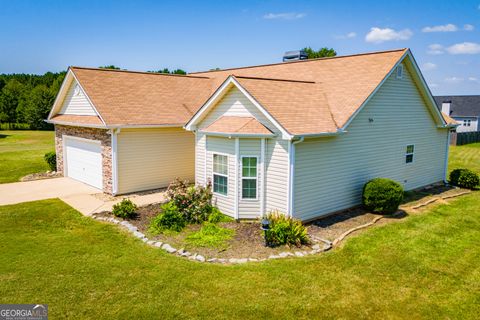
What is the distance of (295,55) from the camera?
23.8 m

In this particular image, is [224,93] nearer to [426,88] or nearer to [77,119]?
[77,119]

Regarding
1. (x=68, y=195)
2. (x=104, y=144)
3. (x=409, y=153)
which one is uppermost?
(x=104, y=144)

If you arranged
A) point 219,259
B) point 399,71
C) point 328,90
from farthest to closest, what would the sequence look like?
point 399,71, point 328,90, point 219,259

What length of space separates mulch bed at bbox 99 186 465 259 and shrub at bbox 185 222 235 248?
0.19 m

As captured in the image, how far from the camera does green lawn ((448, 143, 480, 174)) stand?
27.4 meters

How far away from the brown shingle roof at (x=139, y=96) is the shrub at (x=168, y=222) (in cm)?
544

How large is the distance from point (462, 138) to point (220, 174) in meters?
40.1

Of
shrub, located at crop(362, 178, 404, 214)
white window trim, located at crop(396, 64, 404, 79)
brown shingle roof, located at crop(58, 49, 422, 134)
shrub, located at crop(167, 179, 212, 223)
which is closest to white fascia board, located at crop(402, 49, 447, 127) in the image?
white window trim, located at crop(396, 64, 404, 79)

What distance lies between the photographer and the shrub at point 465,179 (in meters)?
19.6

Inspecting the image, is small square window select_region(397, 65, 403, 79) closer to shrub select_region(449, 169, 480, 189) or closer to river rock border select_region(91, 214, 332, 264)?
shrub select_region(449, 169, 480, 189)

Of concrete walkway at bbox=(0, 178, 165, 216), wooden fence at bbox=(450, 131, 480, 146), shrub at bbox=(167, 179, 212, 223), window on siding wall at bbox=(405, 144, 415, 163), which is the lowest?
concrete walkway at bbox=(0, 178, 165, 216)

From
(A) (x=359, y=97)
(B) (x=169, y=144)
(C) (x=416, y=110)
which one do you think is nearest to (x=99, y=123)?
(B) (x=169, y=144)

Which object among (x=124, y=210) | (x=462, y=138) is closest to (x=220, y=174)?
(x=124, y=210)

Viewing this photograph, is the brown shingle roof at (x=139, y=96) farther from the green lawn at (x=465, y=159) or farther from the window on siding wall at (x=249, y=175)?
the green lawn at (x=465, y=159)
